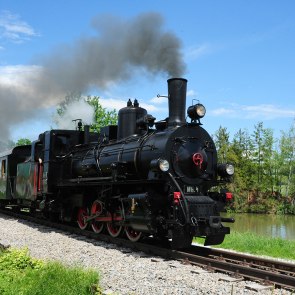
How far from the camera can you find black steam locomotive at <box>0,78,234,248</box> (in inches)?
343

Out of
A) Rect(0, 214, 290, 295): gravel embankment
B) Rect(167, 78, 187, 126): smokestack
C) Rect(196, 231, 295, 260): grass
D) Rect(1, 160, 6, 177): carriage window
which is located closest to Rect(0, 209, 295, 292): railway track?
Rect(0, 214, 290, 295): gravel embankment

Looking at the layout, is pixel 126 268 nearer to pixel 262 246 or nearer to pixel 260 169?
pixel 262 246

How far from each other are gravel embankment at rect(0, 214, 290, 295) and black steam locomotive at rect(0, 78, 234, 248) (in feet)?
2.64

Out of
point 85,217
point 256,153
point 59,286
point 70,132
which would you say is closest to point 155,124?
point 85,217

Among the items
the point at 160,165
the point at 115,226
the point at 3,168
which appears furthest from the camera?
the point at 3,168

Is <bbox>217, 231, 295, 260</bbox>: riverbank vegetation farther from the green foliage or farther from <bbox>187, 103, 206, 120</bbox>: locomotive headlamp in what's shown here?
the green foliage

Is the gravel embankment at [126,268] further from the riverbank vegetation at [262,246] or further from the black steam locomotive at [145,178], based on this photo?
the riverbank vegetation at [262,246]

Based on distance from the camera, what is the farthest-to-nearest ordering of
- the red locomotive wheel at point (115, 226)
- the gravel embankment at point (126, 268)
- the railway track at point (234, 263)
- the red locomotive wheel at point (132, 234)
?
the red locomotive wheel at point (115, 226)
the red locomotive wheel at point (132, 234)
the railway track at point (234, 263)
the gravel embankment at point (126, 268)

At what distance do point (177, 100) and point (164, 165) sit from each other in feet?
5.74

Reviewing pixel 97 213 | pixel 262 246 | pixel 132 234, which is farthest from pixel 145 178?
pixel 262 246

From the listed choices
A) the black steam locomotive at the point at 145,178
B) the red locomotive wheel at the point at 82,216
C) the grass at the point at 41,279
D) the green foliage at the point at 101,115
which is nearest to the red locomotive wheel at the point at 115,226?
the black steam locomotive at the point at 145,178

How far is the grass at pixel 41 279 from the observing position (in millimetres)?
5277

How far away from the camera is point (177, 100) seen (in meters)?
9.63

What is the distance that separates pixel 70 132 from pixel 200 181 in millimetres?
5998
